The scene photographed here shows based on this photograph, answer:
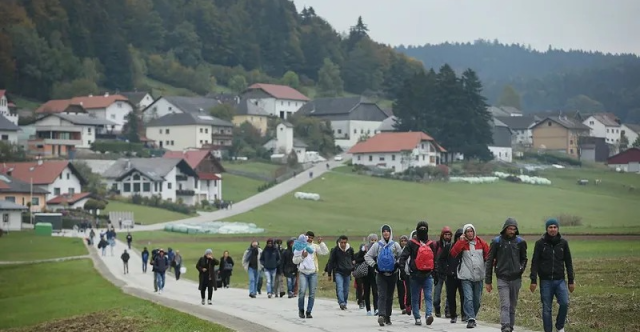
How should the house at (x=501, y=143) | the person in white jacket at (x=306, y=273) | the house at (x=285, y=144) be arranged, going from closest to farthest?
the person in white jacket at (x=306, y=273)
the house at (x=501, y=143)
the house at (x=285, y=144)

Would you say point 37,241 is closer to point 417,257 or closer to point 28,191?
point 28,191

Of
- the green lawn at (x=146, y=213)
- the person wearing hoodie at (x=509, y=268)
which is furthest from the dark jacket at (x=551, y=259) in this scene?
the green lawn at (x=146, y=213)

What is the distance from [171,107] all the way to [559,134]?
2031 inches

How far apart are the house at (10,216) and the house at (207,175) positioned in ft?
83.8

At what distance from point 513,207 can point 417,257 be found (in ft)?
227

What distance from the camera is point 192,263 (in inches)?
2138

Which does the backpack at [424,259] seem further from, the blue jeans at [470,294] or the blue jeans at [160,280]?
the blue jeans at [160,280]

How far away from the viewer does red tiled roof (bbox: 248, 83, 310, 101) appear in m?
175

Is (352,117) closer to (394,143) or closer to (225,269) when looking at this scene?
(394,143)

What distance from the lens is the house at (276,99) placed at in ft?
568

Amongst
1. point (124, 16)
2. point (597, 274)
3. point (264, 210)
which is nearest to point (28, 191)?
point (264, 210)

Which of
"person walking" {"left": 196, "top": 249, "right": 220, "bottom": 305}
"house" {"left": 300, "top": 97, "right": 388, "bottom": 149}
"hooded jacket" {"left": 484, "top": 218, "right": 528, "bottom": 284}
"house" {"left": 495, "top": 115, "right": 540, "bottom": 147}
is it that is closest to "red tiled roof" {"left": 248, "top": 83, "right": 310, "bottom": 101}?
"house" {"left": 300, "top": 97, "right": 388, "bottom": 149}

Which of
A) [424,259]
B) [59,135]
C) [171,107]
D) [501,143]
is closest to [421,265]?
[424,259]

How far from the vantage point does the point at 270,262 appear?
31.5 meters
